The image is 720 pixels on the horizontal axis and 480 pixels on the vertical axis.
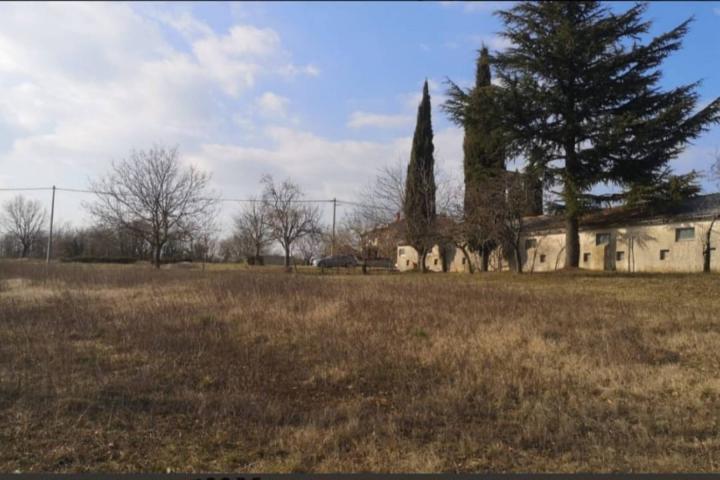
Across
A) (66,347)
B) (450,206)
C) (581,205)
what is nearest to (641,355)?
(66,347)

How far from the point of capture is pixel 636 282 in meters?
19.3

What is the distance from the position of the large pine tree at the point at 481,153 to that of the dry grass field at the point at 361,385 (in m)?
13.7

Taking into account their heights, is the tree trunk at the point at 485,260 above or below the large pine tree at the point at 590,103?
below

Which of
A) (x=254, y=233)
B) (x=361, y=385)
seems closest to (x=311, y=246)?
(x=254, y=233)

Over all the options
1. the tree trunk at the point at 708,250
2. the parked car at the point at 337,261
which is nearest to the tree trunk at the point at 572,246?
the tree trunk at the point at 708,250

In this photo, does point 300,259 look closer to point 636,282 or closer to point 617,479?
point 636,282

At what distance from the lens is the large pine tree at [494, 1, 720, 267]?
23875mm

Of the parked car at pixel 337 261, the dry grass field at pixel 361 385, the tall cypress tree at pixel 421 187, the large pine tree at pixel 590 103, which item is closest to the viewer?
the dry grass field at pixel 361 385

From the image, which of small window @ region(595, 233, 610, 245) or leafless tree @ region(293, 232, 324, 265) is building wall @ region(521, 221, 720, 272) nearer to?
small window @ region(595, 233, 610, 245)

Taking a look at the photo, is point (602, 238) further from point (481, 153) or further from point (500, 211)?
point (481, 153)

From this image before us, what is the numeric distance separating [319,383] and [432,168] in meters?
31.9

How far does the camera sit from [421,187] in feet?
120

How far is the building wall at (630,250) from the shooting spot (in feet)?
83.8

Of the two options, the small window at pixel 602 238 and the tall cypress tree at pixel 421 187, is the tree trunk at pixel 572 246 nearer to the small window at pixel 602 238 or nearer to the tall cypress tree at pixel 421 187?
the small window at pixel 602 238
